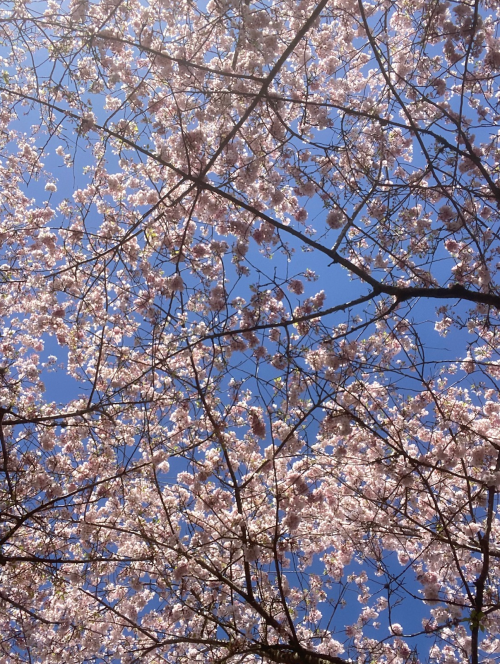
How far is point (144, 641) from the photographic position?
Answer: 16.5ft

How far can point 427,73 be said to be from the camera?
5.36 metres

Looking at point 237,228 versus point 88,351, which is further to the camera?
point 88,351

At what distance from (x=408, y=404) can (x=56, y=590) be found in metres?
4.46

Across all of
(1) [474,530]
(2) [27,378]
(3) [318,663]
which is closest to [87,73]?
(2) [27,378]

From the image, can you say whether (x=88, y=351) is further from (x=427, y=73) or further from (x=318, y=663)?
(x=427, y=73)

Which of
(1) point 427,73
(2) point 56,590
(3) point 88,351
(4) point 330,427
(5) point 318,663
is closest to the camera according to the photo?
(5) point 318,663

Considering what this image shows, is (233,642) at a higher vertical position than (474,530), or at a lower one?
lower

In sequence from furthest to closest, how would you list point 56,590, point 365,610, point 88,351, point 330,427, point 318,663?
point 365,610 < point 88,351 < point 56,590 < point 330,427 < point 318,663

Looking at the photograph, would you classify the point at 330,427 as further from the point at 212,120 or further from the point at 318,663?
the point at 212,120

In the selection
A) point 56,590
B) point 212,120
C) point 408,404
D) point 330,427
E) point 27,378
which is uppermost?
point 212,120

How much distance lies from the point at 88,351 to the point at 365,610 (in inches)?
236

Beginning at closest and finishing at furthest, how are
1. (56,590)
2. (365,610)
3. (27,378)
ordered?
1. (56,590)
2. (27,378)
3. (365,610)

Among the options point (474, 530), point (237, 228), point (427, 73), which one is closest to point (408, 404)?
point (474, 530)

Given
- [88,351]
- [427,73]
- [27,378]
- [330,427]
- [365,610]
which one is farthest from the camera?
[365,610]
